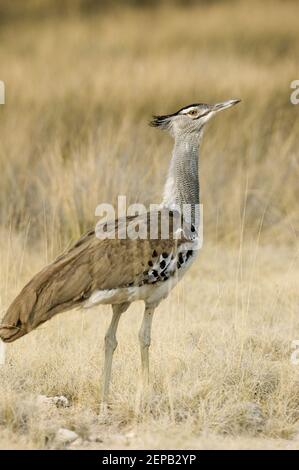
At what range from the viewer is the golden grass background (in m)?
4.02

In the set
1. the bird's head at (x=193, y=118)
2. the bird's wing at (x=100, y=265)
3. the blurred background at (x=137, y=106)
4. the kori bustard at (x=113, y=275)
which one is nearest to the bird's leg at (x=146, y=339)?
the kori bustard at (x=113, y=275)

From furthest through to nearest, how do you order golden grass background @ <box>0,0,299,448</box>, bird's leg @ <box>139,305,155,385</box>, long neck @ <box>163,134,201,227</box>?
long neck @ <box>163,134,201,227</box>, bird's leg @ <box>139,305,155,385</box>, golden grass background @ <box>0,0,299,448</box>

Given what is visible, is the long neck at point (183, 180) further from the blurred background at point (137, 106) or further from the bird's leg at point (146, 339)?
the blurred background at point (137, 106)

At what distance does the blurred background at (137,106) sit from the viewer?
7246 millimetres

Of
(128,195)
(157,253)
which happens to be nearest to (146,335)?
(157,253)

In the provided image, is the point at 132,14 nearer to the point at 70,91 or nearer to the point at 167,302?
the point at 70,91

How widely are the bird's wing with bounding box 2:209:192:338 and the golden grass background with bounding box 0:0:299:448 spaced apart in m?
0.39

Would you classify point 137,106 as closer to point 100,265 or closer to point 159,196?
point 159,196

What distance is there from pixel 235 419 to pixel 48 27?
10668 millimetres

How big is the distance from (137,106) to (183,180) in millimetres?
5482

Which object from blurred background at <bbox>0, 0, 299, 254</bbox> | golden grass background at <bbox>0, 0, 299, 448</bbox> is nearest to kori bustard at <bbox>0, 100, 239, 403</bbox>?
golden grass background at <bbox>0, 0, 299, 448</bbox>

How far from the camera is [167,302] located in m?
5.66

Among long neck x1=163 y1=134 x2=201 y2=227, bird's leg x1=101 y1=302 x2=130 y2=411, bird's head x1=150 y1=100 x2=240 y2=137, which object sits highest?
bird's head x1=150 y1=100 x2=240 y2=137

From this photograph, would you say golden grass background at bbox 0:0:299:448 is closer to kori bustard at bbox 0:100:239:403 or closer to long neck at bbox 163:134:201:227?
kori bustard at bbox 0:100:239:403
